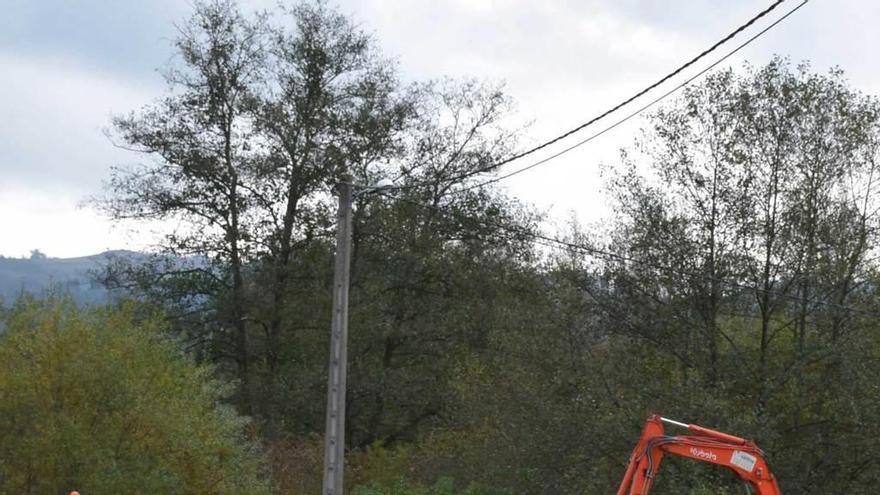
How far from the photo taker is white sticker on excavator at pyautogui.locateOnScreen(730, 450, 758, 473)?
12617 millimetres

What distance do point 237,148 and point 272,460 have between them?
10596 mm

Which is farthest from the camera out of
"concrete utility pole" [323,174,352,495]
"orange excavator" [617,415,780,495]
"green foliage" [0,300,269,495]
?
"green foliage" [0,300,269,495]

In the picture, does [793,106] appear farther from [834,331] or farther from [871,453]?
[871,453]

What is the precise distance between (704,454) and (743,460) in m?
0.46

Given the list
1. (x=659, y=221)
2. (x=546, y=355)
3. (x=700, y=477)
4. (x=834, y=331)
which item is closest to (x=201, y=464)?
(x=546, y=355)

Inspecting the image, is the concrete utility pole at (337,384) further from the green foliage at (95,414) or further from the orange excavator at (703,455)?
the green foliage at (95,414)

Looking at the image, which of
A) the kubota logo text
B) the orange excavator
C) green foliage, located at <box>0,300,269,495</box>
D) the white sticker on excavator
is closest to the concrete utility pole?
the orange excavator

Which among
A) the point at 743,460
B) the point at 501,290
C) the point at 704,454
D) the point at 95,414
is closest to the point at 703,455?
the point at 704,454

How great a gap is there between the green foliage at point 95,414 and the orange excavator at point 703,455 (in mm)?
9703

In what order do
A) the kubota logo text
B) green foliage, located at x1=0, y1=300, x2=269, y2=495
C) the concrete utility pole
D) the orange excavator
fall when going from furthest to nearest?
1. green foliage, located at x1=0, y1=300, x2=269, y2=495
2. the concrete utility pole
3. the kubota logo text
4. the orange excavator

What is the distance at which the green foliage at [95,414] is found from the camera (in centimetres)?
1898

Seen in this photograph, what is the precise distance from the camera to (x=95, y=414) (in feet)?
65.1

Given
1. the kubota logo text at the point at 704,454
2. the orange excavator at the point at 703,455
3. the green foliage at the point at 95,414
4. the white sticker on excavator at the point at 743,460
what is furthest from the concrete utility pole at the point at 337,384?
the white sticker on excavator at the point at 743,460

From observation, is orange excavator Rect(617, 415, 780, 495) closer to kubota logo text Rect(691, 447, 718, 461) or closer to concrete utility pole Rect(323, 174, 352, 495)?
kubota logo text Rect(691, 447, 718, 461)
